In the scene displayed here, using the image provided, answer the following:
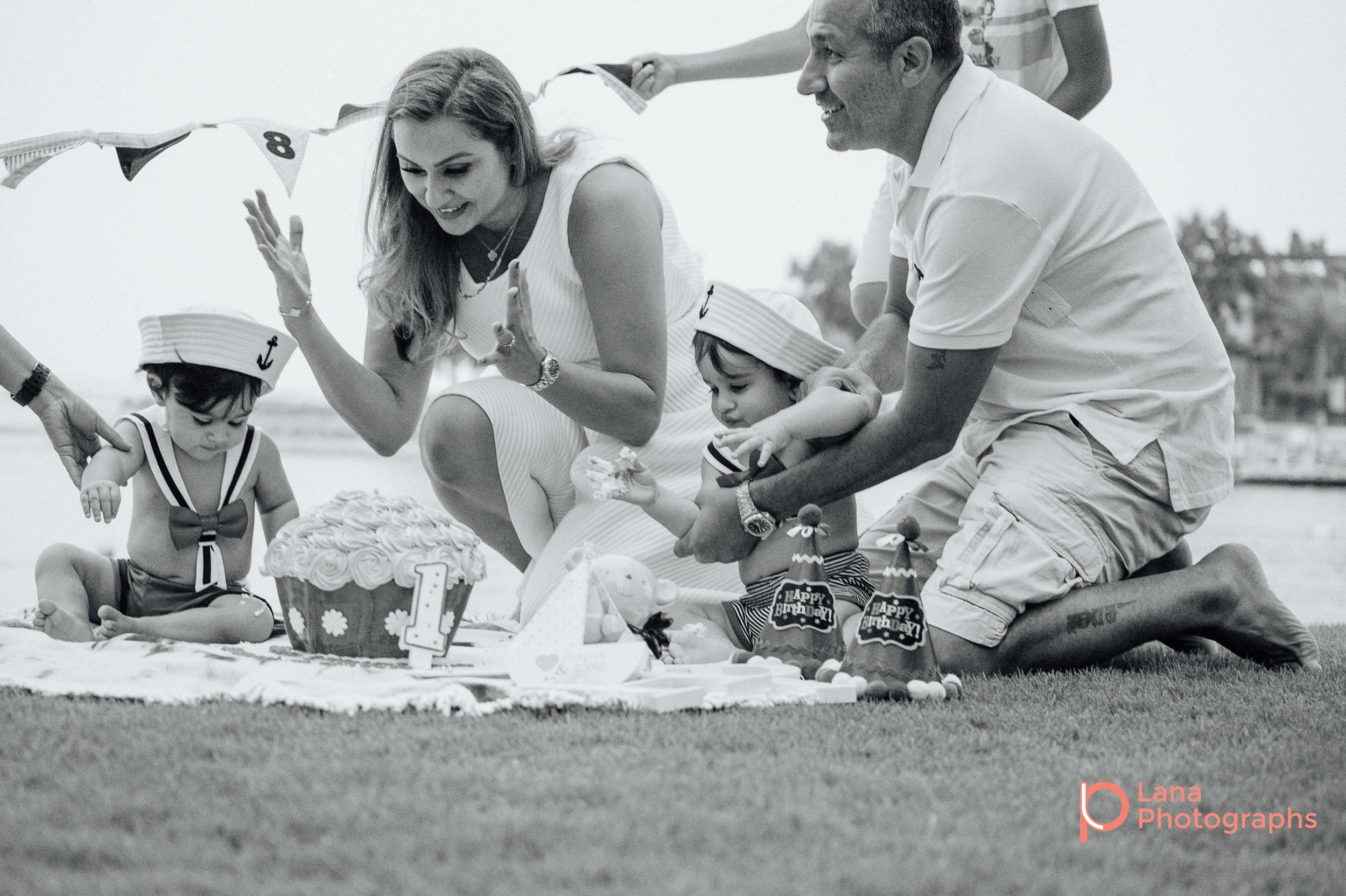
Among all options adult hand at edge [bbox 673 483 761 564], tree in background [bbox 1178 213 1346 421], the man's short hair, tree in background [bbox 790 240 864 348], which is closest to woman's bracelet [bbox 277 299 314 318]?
adult hand at edge [bbox 673 483 761 564]

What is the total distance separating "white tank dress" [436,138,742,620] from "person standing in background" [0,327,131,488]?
0.85 meters

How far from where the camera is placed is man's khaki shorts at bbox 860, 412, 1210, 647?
2725 mm

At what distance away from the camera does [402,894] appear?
48.8 inches

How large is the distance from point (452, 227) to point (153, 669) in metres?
1.28

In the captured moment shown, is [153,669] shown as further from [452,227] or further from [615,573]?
[452,227]

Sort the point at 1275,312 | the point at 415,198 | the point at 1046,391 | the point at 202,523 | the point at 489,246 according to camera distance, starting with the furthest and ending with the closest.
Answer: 1. the point at 1275,312
2. the point at 489,246
3. the point at 415,198
4. the point at 202,523
5. the point at 1046,391

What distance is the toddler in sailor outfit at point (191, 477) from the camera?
3.00 metres

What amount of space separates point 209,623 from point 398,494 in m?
0.56

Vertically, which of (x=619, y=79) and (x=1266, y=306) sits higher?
(x=619, y=79)

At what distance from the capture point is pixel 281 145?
3.57 m

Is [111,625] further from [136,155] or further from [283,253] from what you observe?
[136,155]

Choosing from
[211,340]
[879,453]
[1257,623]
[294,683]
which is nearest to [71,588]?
[211,340]

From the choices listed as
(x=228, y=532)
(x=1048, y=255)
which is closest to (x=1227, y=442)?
(x=1048, y=255)

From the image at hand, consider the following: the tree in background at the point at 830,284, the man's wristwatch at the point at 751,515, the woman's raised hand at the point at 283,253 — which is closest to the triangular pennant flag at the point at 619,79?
the woman's raised hand at the point at 283,253
